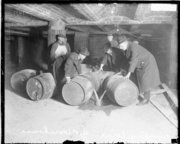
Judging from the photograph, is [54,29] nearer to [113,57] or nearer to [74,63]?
[74,63]

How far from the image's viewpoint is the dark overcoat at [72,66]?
338cm

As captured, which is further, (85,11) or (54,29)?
(54,29)

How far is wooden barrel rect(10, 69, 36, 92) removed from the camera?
11.1 ft

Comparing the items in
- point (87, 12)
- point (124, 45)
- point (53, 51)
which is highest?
point (87, 12)

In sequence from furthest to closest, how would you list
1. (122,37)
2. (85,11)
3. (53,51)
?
(53,51), (122,37), (85,11)

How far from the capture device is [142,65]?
3434mm

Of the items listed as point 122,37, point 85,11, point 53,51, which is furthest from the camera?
point 53,51

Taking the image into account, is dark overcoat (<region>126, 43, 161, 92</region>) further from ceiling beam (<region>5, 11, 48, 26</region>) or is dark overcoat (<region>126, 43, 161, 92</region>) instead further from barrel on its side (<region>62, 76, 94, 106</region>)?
ceiling beam (<region>5, 11, 48, 26</region>)

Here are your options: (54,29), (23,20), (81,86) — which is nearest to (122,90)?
(81,86)

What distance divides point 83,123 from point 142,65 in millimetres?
1290

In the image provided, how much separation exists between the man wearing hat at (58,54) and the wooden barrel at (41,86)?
11 centimetres

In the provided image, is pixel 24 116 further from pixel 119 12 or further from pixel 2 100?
pixel 119 12

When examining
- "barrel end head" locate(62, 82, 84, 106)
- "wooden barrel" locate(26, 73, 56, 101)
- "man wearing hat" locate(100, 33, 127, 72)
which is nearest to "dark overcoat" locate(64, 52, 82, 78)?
"barrel end head" locate(62, 82, 84, 106)

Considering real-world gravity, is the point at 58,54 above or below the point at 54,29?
below
